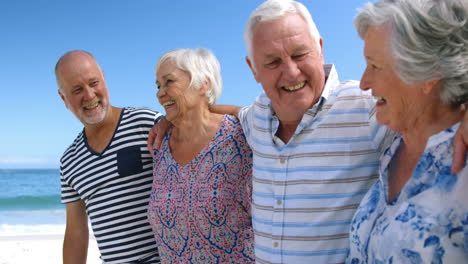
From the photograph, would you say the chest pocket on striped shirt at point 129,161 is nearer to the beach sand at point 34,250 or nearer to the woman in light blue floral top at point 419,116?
the woman in light blue floral top at point 419,116

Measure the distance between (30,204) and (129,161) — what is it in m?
22.9

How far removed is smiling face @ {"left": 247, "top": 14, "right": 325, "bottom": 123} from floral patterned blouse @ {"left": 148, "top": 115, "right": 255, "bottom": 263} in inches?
22.1

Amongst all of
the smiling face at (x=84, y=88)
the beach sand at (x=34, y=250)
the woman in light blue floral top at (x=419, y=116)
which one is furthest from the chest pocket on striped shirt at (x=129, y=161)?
the beach sand at (x=34, y=250)

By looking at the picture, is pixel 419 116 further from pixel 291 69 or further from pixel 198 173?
pixel 198 173

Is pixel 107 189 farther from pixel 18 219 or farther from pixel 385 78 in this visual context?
pixel 18 219

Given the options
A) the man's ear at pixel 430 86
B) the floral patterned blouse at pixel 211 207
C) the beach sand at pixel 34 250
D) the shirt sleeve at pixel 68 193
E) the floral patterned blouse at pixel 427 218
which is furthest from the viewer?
the beach sand at pixel 34 250

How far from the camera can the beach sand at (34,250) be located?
7195mm

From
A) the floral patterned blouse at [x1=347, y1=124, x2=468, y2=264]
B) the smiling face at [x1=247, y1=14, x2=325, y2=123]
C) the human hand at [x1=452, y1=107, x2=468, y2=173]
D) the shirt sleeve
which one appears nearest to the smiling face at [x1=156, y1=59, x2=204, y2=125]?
the smiling face at [x1=247, y1=14, x2=325, y2=123]

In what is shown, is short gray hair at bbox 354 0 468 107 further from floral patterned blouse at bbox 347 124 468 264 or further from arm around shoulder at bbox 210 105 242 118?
arm around shoulder at bbox 210 105 242 118

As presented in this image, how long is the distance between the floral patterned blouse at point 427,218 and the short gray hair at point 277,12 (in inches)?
33.5

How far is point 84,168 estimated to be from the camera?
3.13 metres

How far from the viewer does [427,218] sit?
4.30 ft

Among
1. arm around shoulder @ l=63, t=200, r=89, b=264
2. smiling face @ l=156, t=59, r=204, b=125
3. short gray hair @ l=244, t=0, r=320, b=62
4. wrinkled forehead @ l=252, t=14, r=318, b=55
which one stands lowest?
arm around shoulder @ l=63, t=200, r=89, b=264

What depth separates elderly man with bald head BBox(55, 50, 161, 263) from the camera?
2928 millimetres
